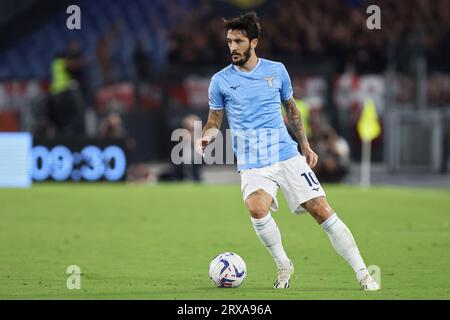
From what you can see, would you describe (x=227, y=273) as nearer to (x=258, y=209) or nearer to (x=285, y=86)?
(x=258, y=209)

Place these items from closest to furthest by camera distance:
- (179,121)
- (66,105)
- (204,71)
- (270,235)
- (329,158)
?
(270,235)
(329,158)
(66,105)
(179,121)
(204,71)

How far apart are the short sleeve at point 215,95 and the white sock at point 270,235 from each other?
3.25 feet

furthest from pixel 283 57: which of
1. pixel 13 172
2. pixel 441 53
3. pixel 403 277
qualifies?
pixel 403 277

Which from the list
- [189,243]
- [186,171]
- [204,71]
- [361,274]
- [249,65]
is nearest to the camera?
[361,274]

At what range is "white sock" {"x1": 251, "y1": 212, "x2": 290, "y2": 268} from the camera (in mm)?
9211

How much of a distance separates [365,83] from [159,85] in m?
5.26

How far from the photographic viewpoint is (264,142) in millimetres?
9273

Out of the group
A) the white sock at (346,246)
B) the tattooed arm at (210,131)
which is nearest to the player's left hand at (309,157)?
the white sock at (346,246)

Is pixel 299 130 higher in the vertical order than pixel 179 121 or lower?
lower

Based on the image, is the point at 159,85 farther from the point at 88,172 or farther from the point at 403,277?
the point at 403,277

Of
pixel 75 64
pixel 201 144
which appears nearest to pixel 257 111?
pixel 201 144

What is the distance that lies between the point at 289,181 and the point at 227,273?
904 millimetres

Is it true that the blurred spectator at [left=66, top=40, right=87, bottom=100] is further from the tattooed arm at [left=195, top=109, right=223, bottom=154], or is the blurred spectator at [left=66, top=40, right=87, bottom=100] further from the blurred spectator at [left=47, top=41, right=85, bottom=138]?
the tattooed arm at [left=195, top=109, right=223, bottom=154]

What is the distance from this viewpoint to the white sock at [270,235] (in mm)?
9211
